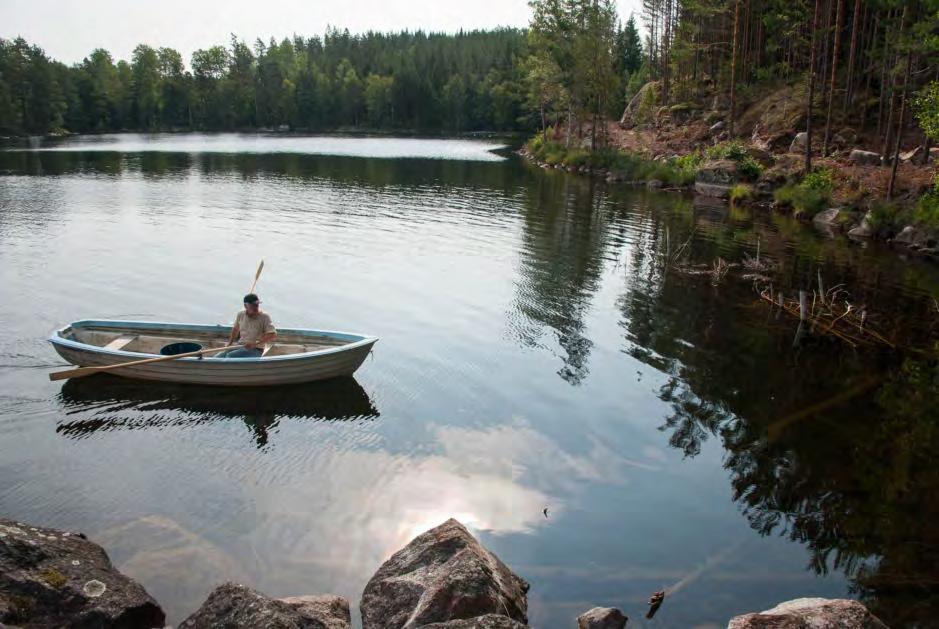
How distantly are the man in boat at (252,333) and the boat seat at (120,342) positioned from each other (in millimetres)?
2454

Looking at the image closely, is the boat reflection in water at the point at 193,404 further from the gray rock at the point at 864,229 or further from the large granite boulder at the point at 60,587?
the gray rock at the point at 864,229

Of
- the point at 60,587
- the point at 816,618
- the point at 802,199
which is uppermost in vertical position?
the point at 802,199

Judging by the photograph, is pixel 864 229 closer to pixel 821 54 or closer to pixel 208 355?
pixel 821 54

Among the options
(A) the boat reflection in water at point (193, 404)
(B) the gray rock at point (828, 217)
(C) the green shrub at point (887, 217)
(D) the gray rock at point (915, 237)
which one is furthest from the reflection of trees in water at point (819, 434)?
(B) the gray rock at point (828, 217)

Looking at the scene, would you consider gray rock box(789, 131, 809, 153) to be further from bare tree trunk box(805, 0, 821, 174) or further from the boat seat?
the boat seat

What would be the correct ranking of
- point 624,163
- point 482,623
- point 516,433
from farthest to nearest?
point 624,163, point 516,433, point 482,623

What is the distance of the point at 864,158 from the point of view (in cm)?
3997

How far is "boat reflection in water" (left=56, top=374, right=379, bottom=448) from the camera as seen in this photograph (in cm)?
1428

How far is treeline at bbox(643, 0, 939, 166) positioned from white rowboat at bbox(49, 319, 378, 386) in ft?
84.1

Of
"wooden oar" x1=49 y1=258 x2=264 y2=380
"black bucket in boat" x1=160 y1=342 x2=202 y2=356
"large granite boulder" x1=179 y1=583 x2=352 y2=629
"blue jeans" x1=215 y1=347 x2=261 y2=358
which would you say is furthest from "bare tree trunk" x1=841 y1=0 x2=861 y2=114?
"large granite boulder" x1=179 y1=583 x2=352 y2=629

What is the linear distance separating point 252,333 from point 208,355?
1307 millimetres

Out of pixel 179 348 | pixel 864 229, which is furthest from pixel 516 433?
pixel 864 229

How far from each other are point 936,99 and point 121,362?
2887 cm

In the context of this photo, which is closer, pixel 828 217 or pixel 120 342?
pixel 120 342
